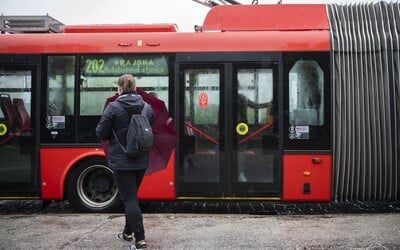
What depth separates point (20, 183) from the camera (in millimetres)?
7910

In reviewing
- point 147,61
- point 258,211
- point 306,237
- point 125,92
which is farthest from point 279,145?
point 125,92

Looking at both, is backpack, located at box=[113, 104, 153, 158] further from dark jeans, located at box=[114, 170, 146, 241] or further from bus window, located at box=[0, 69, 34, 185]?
bus window, located at box=[0, 69, 34, 185]

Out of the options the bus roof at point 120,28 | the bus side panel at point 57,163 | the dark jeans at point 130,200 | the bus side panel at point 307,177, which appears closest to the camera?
the dark jeans at point 130,200

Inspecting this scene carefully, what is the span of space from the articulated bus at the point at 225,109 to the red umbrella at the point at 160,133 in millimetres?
1334

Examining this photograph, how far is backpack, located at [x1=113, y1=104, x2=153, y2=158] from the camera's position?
17.2 feet

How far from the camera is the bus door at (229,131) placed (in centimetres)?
771

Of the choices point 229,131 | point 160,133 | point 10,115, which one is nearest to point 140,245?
point 160,133

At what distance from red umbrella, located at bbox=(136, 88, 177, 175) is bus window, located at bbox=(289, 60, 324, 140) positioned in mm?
2224

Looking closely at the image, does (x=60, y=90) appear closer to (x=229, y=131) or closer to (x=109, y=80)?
(x=109, y=80)

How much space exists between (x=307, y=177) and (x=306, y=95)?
126cm

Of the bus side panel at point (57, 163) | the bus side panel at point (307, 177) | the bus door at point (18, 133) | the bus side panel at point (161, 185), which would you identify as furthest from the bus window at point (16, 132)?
the bus side panel at point (307, 177)

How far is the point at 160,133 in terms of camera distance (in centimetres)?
625

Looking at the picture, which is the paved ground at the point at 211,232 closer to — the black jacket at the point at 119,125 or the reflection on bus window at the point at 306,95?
the black jacket at the point at 119,125

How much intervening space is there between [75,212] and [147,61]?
269cm
